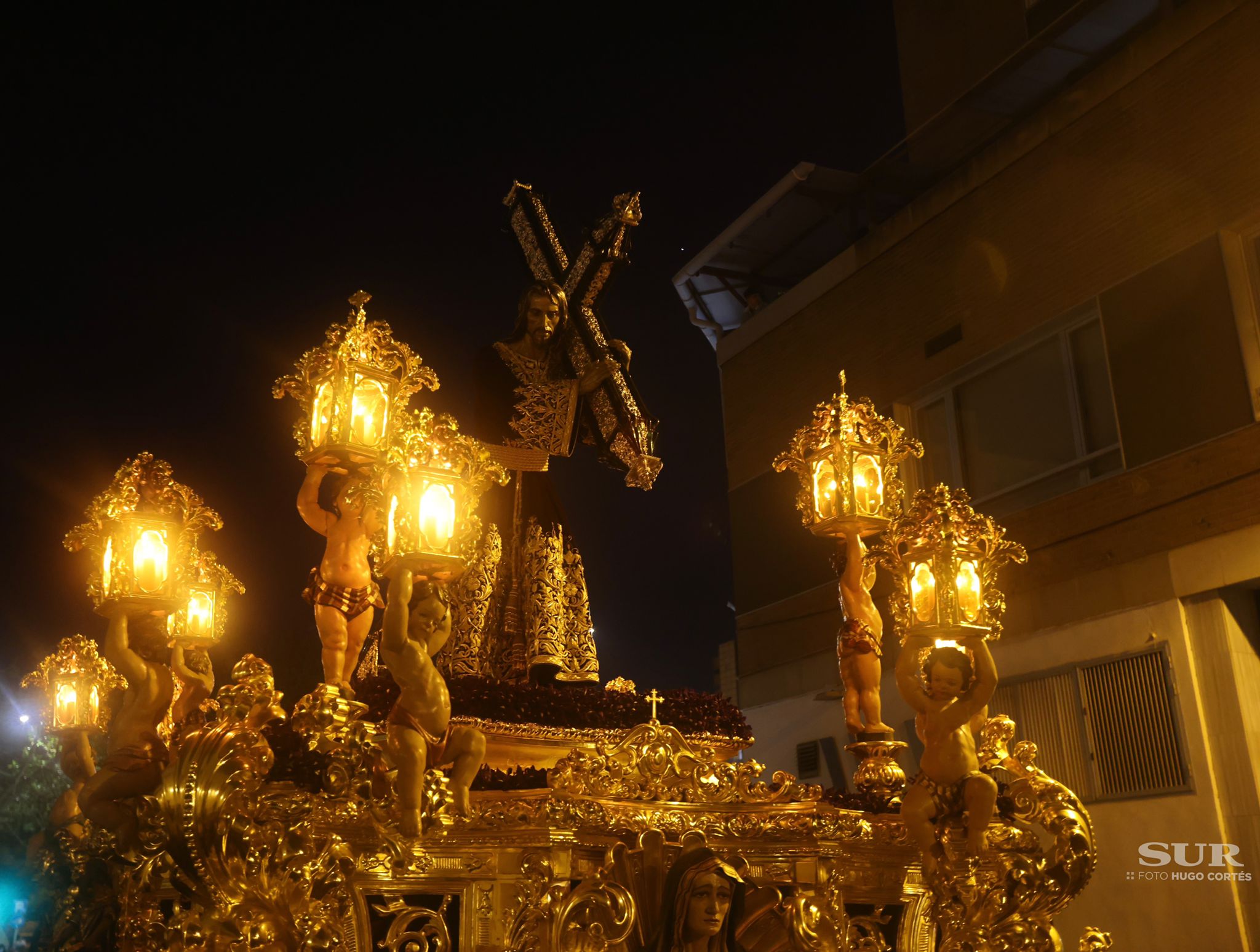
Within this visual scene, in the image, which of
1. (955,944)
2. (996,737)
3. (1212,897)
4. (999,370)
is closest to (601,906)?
(955,944)

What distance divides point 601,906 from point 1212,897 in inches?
240

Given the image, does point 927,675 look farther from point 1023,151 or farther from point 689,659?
point 689,659

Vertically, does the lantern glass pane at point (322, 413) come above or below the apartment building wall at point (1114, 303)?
below

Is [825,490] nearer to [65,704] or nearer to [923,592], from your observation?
[923,592]

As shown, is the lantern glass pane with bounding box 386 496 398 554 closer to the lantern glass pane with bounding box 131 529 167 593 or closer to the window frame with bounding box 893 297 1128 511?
the lantern glass pane with bounding box 131 529 167 593

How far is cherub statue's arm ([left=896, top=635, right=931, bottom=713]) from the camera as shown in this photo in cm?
533

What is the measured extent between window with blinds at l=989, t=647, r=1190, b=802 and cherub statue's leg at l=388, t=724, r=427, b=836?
6.87 meters

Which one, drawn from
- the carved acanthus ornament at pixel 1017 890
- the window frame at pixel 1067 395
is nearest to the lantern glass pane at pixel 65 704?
the carved acanthus ornament at pixel 1017 890

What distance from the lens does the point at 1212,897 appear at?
886cm

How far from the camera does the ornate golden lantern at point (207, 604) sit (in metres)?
7.29

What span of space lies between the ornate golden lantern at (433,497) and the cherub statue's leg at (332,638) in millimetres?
893

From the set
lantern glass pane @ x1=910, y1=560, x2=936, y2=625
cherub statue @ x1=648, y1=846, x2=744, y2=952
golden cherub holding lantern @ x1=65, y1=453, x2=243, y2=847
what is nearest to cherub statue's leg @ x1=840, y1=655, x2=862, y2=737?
lantern glass pane @ x1=910, y1=560, x2=936, y2=625

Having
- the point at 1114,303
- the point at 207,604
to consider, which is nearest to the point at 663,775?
the point at 207,604

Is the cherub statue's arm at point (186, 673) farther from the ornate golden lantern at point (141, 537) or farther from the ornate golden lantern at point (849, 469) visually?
the ornate golden lantern at point (849, 469)
